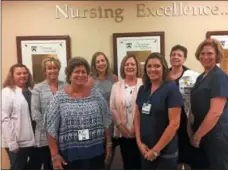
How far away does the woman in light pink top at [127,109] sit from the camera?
7.88 ft

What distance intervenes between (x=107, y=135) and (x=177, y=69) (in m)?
0.94

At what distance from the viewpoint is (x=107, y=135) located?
7.02 feet

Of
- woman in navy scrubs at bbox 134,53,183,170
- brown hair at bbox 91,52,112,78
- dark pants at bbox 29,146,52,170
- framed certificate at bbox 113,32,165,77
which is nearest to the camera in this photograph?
woman in navy scrubs at bbox 134,53,183,170

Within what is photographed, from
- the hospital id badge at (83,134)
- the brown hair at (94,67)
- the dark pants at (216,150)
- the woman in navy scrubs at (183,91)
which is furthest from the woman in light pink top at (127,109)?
the dark pants at (216,150)

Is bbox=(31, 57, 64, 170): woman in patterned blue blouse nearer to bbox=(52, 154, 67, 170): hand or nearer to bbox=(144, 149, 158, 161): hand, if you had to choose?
bbox=(52, 154, 67, 170): hand

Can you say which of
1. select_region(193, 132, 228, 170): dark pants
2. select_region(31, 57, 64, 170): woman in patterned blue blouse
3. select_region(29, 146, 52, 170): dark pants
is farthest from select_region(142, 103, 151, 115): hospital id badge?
select_region(29, 146, 52, 170): dark pants

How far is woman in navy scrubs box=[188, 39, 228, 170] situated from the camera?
1.98 m

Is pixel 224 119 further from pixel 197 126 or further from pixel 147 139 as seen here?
pixel 147 139

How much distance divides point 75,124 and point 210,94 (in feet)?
3.49

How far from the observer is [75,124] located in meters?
1.93

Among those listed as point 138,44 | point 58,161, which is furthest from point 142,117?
point 138,44

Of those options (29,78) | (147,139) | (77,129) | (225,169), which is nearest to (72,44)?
(29,78)

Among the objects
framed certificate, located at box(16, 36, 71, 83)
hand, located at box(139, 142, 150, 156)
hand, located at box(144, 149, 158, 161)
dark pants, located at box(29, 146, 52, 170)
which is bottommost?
dark pants, located at box(29, 146, 52, 170)

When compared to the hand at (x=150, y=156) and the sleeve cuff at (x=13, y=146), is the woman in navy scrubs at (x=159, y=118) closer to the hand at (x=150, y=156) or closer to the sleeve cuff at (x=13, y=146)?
the hand at (x=150, y=156)
